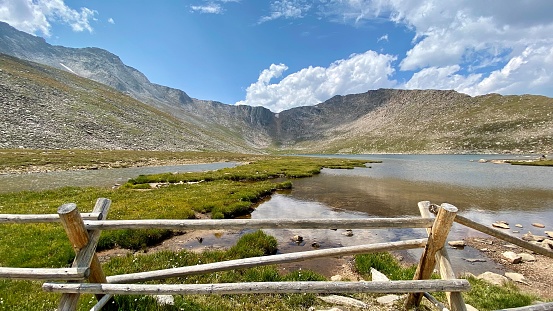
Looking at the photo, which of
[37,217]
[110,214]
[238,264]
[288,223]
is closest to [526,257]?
[288,223]

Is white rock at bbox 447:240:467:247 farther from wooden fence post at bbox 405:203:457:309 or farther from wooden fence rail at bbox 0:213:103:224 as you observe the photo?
wooden fence rail at bbox 0:213:103:224

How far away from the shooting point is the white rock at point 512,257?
534 inches

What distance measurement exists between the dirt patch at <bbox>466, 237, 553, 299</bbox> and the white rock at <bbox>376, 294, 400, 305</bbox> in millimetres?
6432

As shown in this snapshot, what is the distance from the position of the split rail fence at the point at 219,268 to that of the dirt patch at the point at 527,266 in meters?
7.48

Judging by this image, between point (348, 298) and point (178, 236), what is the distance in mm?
11891

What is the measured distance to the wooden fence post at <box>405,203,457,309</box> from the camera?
6184 millimetres

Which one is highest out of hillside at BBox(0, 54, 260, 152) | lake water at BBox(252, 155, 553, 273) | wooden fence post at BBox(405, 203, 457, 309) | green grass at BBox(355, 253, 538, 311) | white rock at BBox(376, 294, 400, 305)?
hillside at BBox(0, 54, 260, 152)

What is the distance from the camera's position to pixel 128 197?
82.5ft

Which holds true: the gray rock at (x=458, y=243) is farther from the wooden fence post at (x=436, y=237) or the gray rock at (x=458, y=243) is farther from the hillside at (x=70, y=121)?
the hillside at (x=70, y=121)

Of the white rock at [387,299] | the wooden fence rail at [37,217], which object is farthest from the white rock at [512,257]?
the wooden fence rail at [37,217]

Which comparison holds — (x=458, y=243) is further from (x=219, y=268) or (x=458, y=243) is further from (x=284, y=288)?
(x=219, y=268)

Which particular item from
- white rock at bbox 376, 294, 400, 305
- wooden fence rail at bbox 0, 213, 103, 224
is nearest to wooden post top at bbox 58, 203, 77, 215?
wooden fence rail at bbox 0, 213, 103, 224

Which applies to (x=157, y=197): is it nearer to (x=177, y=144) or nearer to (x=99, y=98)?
(x=177, y=144)

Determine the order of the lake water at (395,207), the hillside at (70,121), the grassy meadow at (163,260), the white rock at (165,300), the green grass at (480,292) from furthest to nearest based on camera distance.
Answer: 1. the hillside at (70,121)
2. the lake water at (395,207)
3. the green grass at (480,292)
4. the grassy meadow at (163,260)
5. the white rock at (165,300)
